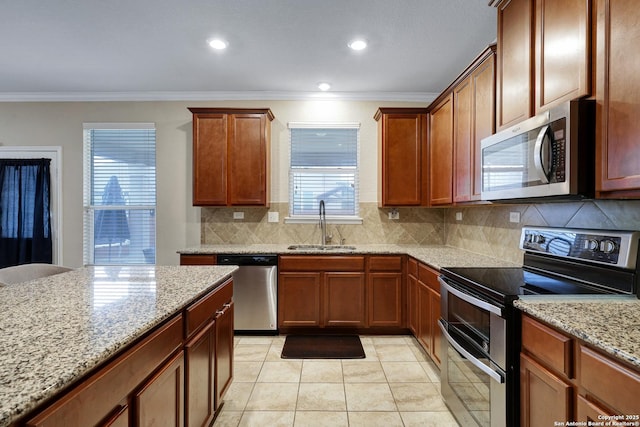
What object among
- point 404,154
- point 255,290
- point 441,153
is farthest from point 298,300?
point 441,153

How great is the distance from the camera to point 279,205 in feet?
12.5

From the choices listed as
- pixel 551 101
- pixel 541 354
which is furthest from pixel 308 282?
pixel 551 101

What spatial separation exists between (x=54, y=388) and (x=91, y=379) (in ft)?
0.48

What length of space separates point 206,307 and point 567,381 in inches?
59.4

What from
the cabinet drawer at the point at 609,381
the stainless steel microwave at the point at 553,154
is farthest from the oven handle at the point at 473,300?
the stainless steel microwave at the point at 553,154

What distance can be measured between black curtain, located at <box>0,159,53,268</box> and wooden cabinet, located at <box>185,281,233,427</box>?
3.18 m

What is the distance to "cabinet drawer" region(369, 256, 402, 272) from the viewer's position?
3160 mm

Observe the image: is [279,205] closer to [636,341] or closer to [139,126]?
[139,126]

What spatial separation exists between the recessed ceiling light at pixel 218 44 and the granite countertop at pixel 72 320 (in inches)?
74.7

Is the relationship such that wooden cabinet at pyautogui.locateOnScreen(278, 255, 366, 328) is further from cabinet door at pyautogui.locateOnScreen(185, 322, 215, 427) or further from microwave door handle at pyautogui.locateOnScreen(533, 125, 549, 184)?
microwave door handle at pyautogui.locateOnScreen(533, 125, 549, 184)

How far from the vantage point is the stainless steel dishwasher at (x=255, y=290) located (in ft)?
10.3

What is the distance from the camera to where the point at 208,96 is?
3.75 meters

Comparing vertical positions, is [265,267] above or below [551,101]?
below

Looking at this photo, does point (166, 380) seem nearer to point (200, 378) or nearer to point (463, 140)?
point (200, 378)
